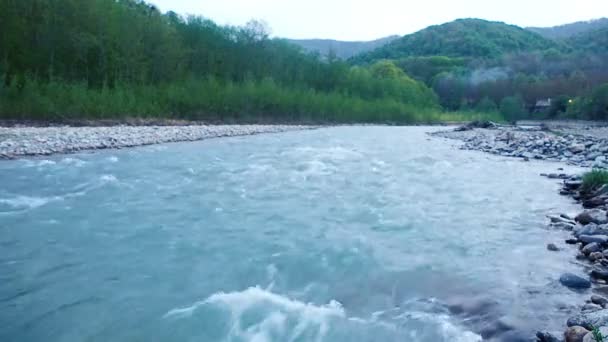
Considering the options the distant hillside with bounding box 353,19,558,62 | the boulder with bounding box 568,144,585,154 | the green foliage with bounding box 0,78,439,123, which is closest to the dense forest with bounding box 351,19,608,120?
the distant hillside with bounding box 353,19,558,62

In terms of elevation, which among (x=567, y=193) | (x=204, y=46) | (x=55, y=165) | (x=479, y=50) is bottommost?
(x=55, y=165)

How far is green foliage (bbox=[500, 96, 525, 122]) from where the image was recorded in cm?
7044

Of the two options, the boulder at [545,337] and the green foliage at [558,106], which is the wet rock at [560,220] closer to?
the boulder at [545,337]

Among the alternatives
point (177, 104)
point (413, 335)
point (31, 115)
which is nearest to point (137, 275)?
point (413, 335)

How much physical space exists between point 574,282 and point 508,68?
103m

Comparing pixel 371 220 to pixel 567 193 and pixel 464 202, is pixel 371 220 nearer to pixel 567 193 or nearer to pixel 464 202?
pixel 464 202

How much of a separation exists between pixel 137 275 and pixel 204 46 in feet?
123

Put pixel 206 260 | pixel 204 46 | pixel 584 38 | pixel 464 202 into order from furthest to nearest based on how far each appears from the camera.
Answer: pixel 584 38 < pixel 204 46 < pixel 464 202 < pixel 206 260

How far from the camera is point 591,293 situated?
4.99 m

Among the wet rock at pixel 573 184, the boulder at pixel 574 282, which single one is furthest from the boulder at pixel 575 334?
the wet rock at pixel 573 184

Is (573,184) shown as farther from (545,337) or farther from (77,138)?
(77,138)

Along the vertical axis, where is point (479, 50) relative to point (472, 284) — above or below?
above

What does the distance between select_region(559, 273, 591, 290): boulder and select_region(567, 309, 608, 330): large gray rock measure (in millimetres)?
950

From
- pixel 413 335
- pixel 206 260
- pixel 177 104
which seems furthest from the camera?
pixel 177 104
